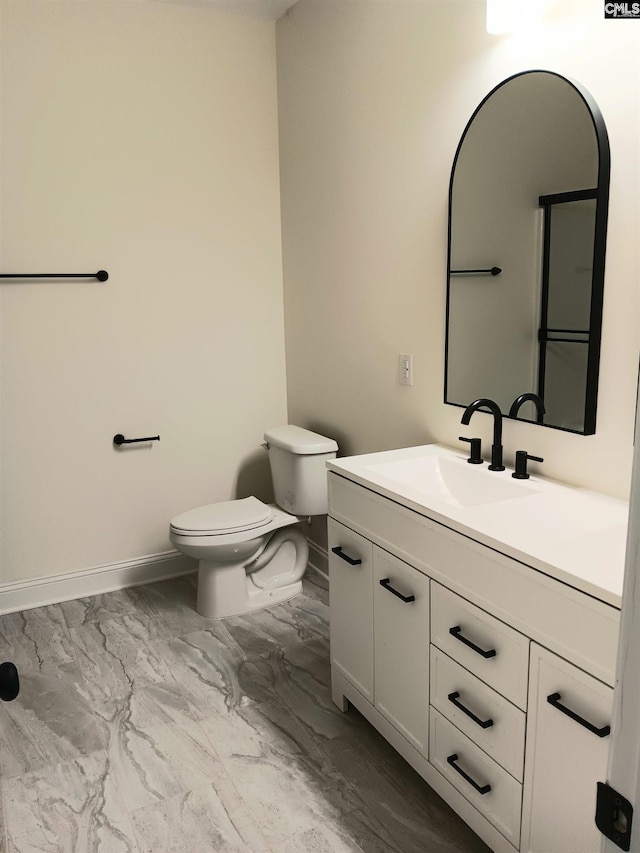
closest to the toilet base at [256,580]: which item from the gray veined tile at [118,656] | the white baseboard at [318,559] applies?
the white baseboard at [318,559]

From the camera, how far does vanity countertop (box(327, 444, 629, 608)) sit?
4.50 ft

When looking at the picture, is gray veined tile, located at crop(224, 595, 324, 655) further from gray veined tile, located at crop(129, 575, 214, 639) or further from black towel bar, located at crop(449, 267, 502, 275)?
black towel bar, located at crop(449, 267, 502, 275)

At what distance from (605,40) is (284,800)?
2.07m

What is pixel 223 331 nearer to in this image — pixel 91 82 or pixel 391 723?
pixel 91 82

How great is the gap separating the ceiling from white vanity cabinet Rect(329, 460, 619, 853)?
2.12 meters

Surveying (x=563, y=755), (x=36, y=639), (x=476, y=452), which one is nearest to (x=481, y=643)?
(x=563, y=755)

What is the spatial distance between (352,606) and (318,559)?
4.09 ft

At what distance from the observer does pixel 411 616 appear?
185 centimetres

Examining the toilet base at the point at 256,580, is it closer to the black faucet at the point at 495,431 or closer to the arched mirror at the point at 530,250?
the arched mirror at the point at 530,250

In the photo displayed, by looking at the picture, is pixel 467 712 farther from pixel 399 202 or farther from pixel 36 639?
pixel 36 639

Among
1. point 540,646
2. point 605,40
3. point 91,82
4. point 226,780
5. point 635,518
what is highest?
point 91,82

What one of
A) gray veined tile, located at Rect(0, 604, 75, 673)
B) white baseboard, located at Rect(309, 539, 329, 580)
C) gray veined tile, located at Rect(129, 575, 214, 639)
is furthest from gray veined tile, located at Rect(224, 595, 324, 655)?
gray veined tile, located at Rect(0, 604, 75, 673)

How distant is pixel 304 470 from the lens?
296 cm

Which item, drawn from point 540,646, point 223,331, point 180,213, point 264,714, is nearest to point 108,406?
point 223,331
